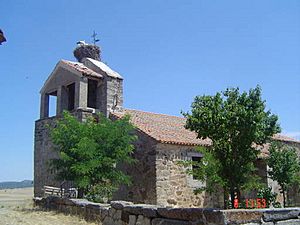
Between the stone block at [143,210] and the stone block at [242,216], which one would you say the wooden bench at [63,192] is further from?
the stone block at [242,216]

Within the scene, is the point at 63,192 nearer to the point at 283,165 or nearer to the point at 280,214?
the point at 283,165

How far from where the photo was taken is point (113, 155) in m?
13.2

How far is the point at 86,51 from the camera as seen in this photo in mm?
19516

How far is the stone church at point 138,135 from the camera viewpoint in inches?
574

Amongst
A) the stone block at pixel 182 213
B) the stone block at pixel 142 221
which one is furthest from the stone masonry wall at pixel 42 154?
the stone block at pixel 182 213

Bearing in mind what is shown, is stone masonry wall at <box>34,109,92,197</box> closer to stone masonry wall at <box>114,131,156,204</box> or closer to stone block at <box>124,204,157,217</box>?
stone masonry wall at <box>114,131,156,204</box>

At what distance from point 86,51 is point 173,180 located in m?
8.97

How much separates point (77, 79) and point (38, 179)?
5.62 metres

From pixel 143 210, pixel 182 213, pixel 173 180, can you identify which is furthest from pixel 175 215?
pixel 173 180

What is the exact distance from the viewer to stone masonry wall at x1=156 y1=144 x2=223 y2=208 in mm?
14383

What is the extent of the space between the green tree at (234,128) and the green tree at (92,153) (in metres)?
5.56

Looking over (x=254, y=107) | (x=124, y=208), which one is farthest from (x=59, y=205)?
(x=254, y=107)

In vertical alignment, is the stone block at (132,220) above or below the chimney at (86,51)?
below

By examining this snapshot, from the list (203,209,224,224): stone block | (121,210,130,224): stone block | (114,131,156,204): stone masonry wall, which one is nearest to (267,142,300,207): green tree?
(114,131,156,204): stone masonry wall
